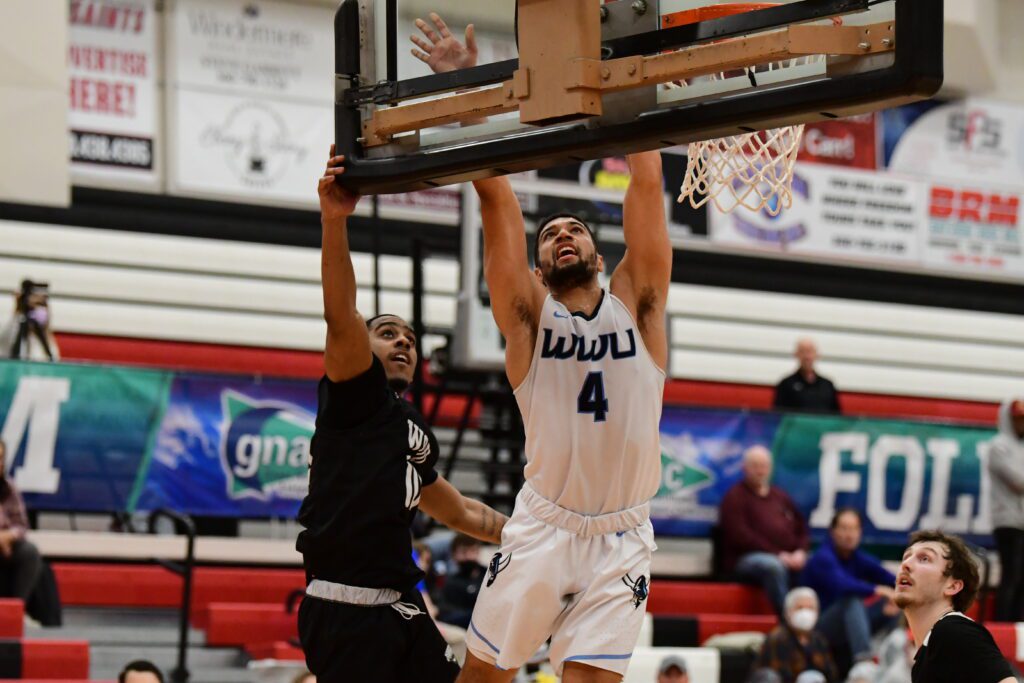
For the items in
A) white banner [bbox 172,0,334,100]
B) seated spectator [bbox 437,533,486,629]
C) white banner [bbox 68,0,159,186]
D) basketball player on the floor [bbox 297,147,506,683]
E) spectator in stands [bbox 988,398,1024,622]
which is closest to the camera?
basketball player on the floor [bbox 297,147,506,683]

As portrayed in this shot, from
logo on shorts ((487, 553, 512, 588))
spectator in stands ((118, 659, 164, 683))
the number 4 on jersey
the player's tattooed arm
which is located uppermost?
the number 4 on jersey

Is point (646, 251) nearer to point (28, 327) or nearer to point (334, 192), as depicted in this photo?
point (334, 192)

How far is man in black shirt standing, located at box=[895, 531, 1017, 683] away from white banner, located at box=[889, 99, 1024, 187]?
1179cm

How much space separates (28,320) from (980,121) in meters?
10.5

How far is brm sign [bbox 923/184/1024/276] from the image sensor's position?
17266 millimetres

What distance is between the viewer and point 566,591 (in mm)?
5402

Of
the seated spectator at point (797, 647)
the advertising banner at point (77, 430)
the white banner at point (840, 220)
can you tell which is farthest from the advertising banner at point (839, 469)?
the advertising banner at point (77, 430)

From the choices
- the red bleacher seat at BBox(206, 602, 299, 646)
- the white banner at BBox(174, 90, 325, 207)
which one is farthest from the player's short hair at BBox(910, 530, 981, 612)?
the white banner at BBox(174, 90, 325, 207)

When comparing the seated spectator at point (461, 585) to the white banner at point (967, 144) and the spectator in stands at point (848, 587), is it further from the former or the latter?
the white banner at point (967, 144)

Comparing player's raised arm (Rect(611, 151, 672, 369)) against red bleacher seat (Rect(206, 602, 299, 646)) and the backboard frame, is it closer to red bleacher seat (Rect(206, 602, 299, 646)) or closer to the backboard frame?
the backboard frame

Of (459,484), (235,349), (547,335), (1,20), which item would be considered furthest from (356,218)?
(547,335)

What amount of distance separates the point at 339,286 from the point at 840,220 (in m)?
12.2

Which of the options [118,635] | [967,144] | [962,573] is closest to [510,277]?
[962,573]

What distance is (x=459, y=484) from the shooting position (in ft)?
44.7
